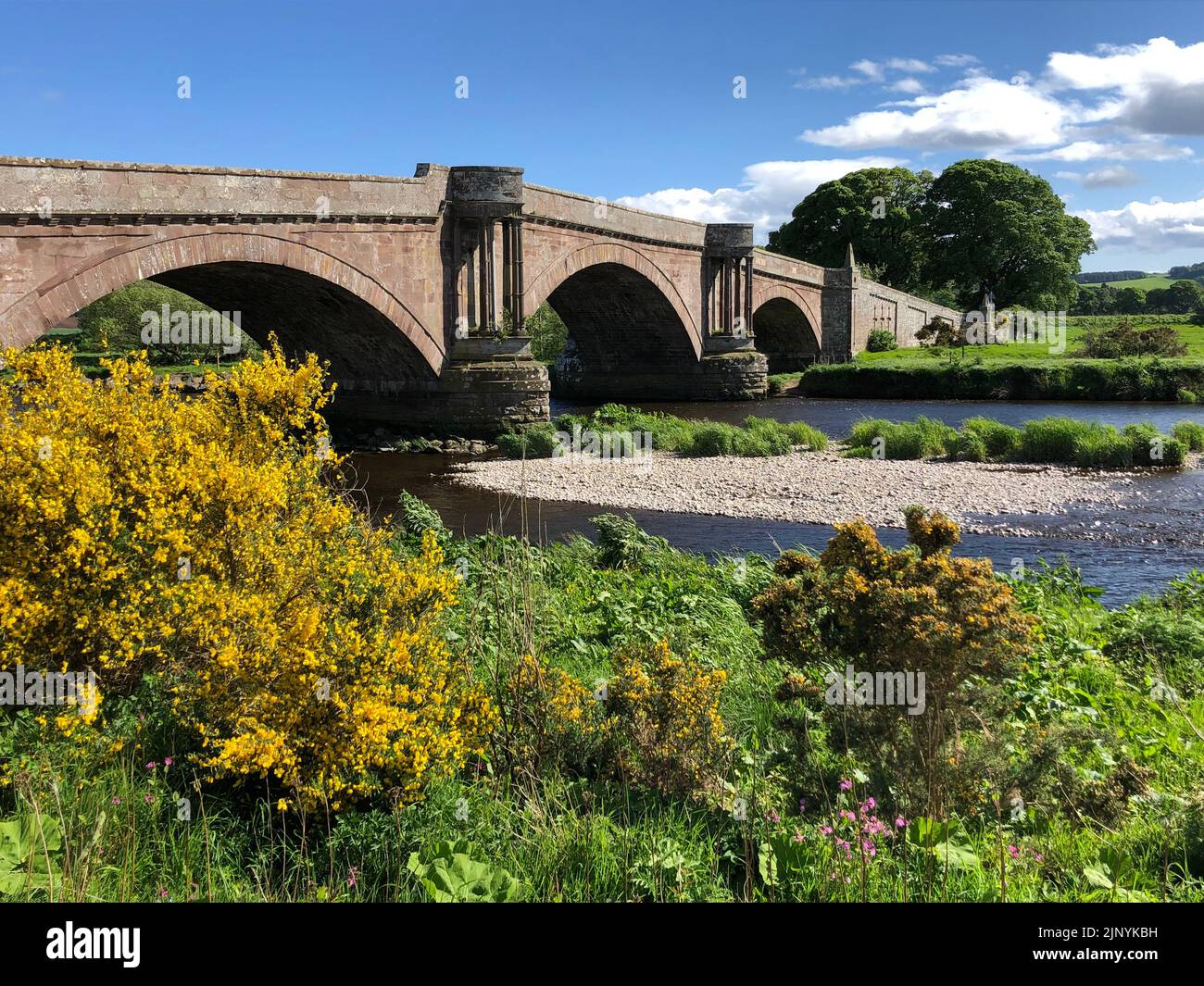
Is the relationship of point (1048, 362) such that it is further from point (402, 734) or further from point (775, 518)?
point (402, 734)

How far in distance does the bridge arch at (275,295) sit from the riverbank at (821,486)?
5.06 meters

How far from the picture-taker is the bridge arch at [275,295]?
747 inches

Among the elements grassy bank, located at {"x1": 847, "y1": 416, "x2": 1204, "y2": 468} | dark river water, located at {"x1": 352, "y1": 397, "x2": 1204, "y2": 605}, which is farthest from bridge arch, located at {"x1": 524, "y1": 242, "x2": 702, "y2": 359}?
grassy bank, located at {"x1": 847, "y1": 416, "x2": 1204, "y2": 468}

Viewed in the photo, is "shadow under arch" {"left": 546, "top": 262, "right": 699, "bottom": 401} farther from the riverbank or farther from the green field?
the riverbank

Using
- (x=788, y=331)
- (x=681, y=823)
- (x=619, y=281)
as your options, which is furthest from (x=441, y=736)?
(x=788, y=331)

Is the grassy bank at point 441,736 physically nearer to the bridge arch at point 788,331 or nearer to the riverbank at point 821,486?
the riverbank at point 821,486

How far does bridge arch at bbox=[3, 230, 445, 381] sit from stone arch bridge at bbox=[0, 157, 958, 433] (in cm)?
5

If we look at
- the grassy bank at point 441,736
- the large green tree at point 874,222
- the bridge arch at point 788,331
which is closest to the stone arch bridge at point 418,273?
the bridge arch at point 788,331

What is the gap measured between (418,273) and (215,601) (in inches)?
929

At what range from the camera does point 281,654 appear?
501cm

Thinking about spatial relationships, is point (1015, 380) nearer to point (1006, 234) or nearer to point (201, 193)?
point (1006, 234)

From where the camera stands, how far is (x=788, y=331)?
188 ft
